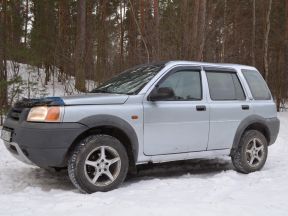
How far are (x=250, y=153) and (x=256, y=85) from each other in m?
1.24

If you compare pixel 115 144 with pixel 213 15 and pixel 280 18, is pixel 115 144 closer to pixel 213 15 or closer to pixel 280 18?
pixel 213 15

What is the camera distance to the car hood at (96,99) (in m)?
5.18

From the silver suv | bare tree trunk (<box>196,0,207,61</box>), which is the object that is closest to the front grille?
the silver suv

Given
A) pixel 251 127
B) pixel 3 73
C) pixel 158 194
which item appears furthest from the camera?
pixel 3 73

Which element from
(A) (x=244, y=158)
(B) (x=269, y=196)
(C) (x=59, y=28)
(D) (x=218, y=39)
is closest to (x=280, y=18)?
(D) (x=218, y=39)

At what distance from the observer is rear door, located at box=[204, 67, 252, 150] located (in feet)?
21.0

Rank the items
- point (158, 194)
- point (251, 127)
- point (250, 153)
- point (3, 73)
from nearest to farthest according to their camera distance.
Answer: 1. point (158, 194)
2. point (250, 153)
3. point (251, 127)
4. point (3, 73)

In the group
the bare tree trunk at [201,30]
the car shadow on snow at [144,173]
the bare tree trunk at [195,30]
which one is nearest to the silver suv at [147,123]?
the car shadow on snow at [144,173]

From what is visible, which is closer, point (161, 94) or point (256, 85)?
point (161, 94)

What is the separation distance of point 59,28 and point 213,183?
60.0 feet

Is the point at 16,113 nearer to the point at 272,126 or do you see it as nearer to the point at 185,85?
the point at 185,85

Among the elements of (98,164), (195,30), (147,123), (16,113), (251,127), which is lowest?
(98,164)

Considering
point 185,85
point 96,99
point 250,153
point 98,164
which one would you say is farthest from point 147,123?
point 250,153

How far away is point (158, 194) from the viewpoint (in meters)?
5.11
